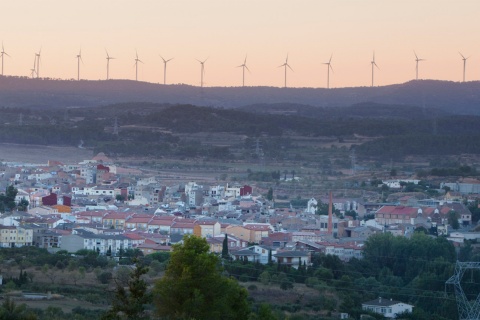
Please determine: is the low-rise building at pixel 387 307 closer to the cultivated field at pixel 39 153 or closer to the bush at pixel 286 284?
the bush at pixel 286 284

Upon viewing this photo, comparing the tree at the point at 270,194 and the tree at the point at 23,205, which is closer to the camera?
the tree at the point at 23,205

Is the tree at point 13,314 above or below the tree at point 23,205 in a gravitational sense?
below

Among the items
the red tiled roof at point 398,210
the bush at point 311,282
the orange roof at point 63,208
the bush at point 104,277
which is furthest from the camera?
the red tiled roof at point 398,210

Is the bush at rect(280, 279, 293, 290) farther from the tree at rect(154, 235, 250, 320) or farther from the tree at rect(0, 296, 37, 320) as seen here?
the tree at rect(0, 296, 37, 320)

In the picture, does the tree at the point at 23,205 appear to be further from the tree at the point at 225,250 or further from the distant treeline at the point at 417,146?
the distant treeline at the point at 417,146

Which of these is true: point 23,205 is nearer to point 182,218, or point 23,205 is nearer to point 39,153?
point 182,218

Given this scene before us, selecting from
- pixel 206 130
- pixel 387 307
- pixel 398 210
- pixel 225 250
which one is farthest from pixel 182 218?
pixel 206 130

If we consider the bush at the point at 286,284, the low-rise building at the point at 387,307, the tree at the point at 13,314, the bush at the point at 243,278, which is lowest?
the low-rise building at the point at 387,307

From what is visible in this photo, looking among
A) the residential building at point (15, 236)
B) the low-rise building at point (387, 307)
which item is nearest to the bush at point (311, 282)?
the low-rise building at point (387, 307)

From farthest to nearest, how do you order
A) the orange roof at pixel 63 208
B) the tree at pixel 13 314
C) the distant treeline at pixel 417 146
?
the distant treeline at pixel 417 146
the orange roof at pixel 63 208
the tree at pixel 13 314
